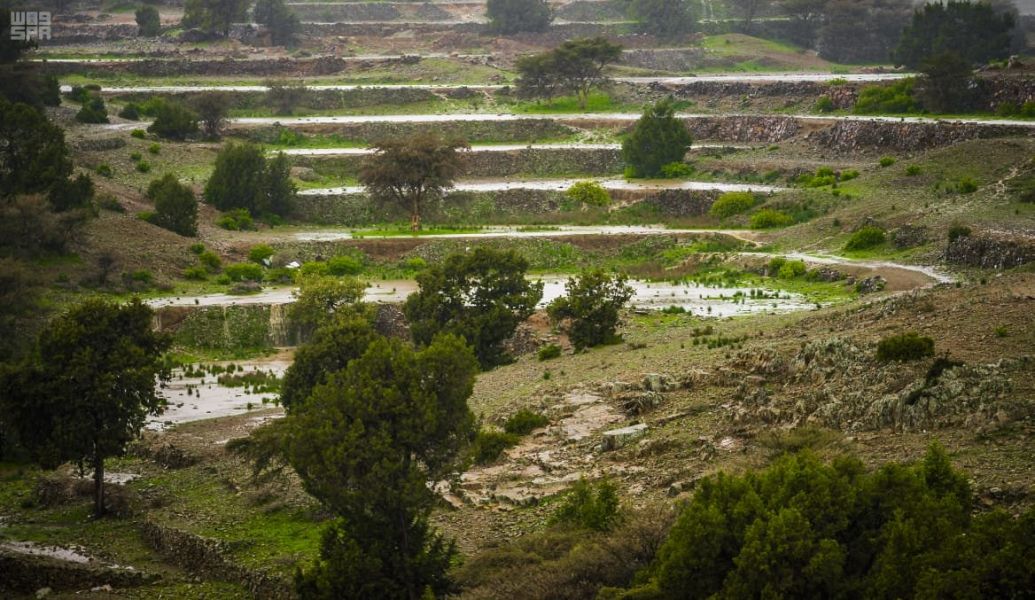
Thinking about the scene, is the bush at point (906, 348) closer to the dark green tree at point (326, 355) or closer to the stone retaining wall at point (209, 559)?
the dark green tree at point (326, 355)

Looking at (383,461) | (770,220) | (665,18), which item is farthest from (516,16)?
(383,461)

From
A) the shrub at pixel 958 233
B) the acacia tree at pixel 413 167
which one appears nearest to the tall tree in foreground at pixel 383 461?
the shrub at pixel 958 233

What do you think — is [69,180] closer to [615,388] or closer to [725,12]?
[615,388]

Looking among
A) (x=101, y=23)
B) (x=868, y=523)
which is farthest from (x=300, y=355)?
(x=101, y=23)

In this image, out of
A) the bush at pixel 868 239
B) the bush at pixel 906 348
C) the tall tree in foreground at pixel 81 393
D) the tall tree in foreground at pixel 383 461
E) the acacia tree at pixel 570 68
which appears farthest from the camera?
the acacia tree at pixel 570 68

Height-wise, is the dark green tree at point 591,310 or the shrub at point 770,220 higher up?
the shrub at point 770,220

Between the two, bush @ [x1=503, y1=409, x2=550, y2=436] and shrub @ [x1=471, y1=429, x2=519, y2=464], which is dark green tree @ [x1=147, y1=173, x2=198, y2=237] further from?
shrub @ [x1=471, y1=429, x2=519, y2=464]
